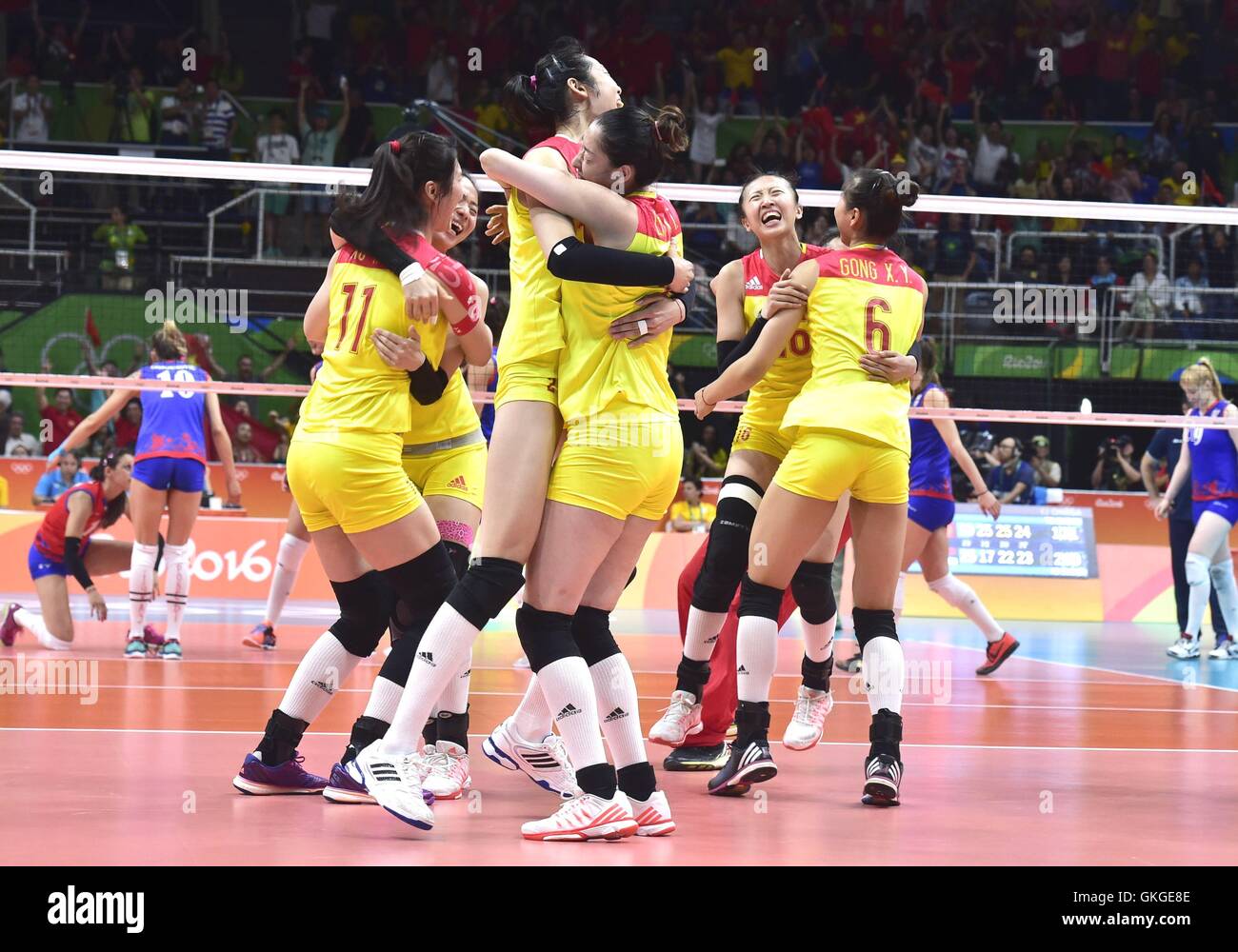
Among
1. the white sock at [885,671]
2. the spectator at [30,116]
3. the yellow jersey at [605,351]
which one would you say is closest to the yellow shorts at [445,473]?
the yellow jersey at [605,351]

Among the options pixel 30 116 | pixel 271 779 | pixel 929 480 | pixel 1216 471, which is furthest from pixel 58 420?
pixel 271 779

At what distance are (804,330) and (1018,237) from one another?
1144cm

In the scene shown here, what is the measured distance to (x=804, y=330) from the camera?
5.30 metres

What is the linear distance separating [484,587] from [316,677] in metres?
0.90

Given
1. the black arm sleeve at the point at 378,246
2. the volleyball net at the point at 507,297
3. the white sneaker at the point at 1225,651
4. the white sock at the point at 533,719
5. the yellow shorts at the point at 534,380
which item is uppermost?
the volleyball net at the point at 507,297

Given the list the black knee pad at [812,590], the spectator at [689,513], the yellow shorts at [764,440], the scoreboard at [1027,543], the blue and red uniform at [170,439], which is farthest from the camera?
the spectator at [689,513]

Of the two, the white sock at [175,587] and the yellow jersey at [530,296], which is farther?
the white sock at [175,587]

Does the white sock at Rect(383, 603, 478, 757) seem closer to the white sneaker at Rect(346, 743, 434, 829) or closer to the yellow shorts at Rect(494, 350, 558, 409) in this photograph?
the white sneaker at Rect(346, 743, 434, 829)

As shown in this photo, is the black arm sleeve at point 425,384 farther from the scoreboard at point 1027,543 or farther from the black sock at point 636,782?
the scoreboard at point 1027,543

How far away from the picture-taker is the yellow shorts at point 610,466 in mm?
3900

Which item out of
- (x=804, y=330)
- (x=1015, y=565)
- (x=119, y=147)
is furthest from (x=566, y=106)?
(x=119, y=147)

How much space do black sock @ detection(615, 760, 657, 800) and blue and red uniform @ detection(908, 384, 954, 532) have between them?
17.0 feet

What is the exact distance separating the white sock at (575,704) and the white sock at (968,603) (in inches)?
226
